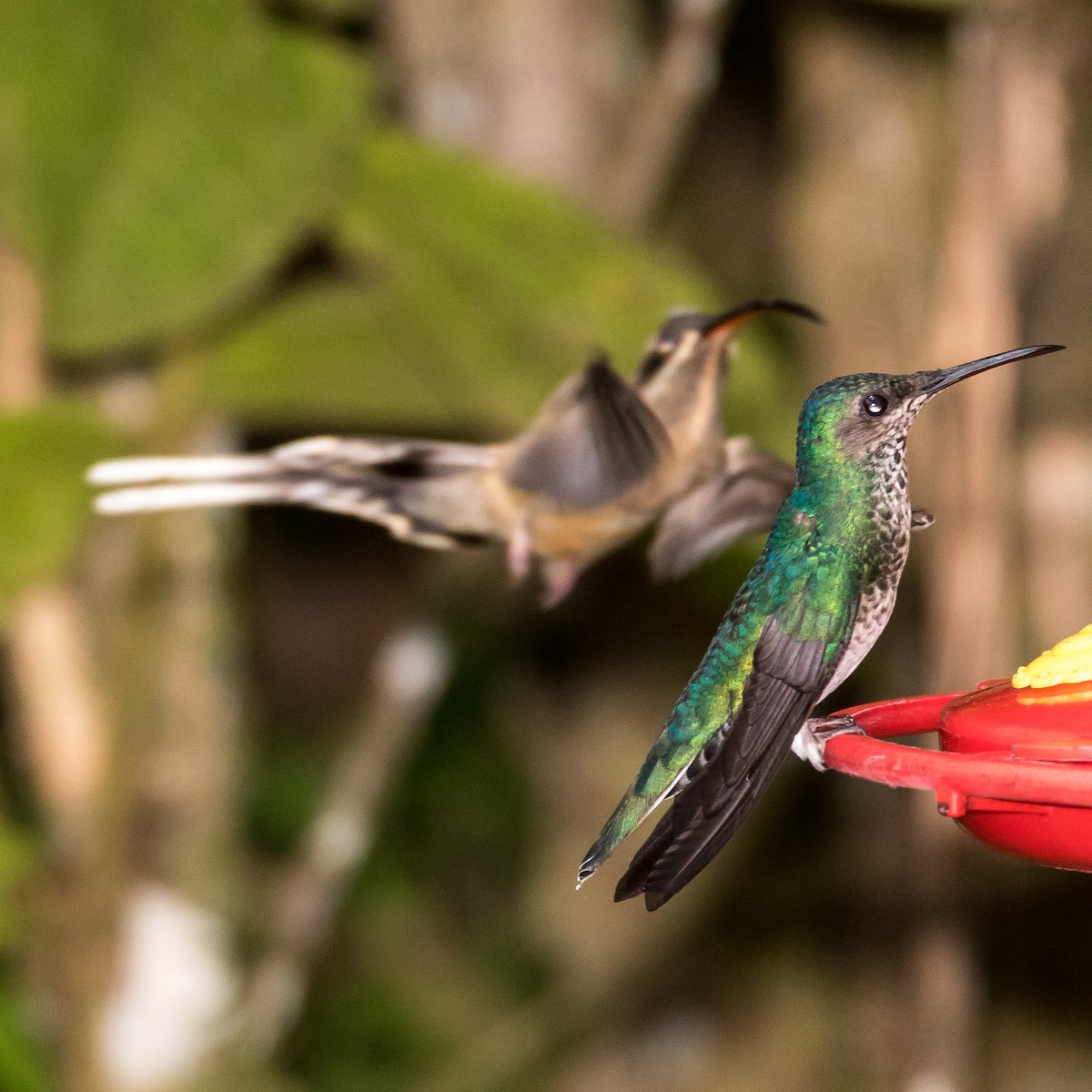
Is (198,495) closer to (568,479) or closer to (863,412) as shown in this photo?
(568,479)

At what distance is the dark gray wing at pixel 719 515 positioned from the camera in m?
2.27

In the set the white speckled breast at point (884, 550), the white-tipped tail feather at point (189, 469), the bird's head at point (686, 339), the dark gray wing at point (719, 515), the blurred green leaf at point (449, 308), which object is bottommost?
the white speckled breast at point (884, 550)

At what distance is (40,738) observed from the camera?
10.6ft

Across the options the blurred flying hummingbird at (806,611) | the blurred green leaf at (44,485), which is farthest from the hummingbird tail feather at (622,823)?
the blurred green leaf at (44,485)

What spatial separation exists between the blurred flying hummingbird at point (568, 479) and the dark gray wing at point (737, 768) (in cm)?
37

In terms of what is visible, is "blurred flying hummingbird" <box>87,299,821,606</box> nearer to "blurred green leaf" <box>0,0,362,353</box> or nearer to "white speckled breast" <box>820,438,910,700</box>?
"white speckled breast" <box>820,438,910,700</box>

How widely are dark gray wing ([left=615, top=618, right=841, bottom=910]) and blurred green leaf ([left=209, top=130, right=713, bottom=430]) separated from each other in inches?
46.2

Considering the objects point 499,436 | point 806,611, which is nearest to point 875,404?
point 806,611

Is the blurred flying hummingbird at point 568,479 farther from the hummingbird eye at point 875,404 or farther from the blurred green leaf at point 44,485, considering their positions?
the blurred green leaf at point 44,485

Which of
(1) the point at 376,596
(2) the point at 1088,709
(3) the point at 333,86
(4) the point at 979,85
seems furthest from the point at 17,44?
(1) the point at 376,596

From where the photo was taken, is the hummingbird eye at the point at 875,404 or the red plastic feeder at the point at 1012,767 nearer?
the red plastic feeder at the point at 1012,767

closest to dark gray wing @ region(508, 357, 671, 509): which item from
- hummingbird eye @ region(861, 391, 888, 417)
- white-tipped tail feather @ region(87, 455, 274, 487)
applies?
hummingbird eye @ region(861, 391, 888, 417)

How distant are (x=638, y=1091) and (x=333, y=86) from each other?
3.20 metres

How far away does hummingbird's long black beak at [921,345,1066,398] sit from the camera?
5.09ft
